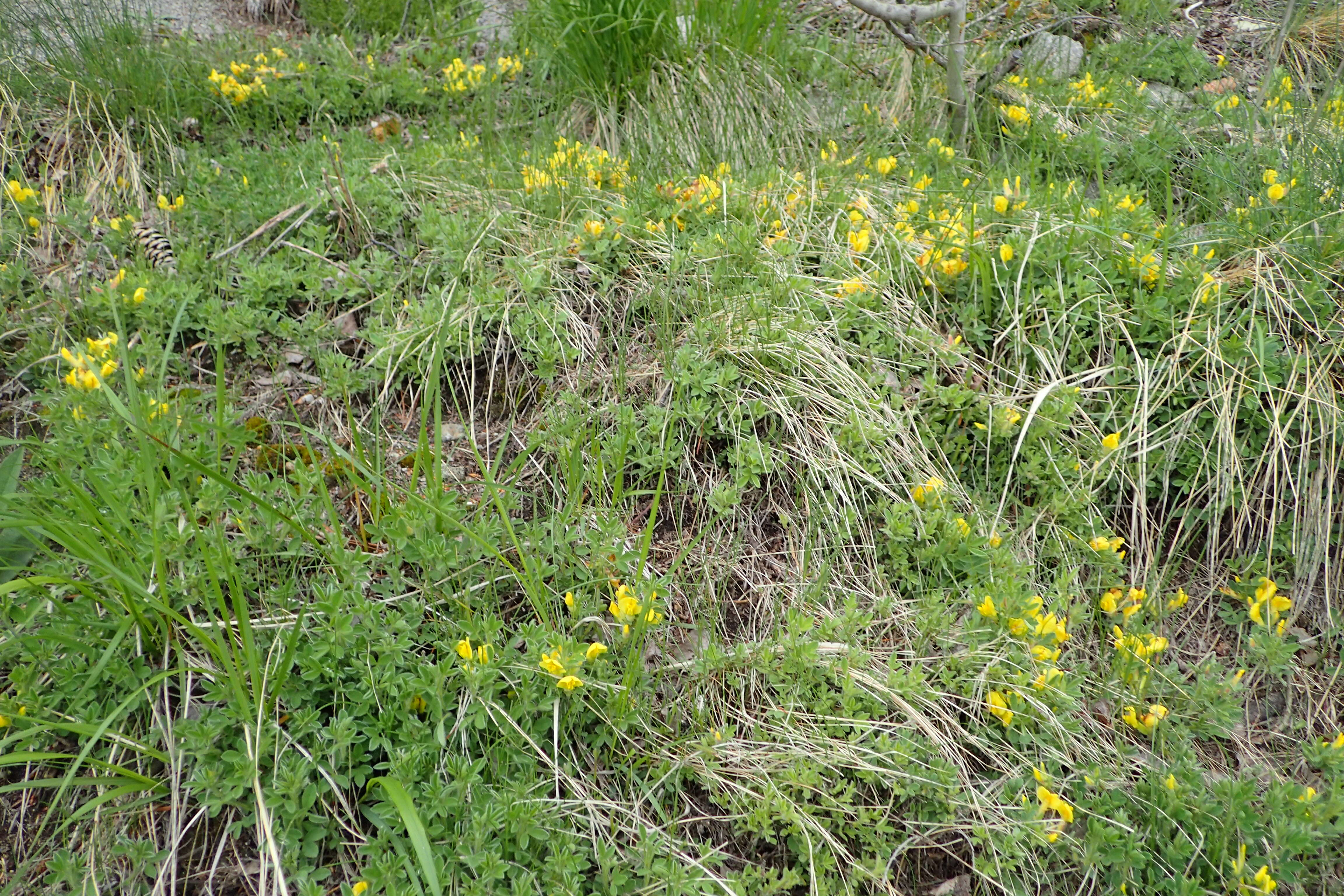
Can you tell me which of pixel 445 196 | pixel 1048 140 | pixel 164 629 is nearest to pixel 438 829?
pixel 164 629

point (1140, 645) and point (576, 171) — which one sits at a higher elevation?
point (576, 171)

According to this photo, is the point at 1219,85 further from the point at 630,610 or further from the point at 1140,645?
the point at 630,610

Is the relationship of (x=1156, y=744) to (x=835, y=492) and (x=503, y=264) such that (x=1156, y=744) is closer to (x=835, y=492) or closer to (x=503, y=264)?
(x=835, y=492)

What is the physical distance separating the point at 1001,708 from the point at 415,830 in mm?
1353

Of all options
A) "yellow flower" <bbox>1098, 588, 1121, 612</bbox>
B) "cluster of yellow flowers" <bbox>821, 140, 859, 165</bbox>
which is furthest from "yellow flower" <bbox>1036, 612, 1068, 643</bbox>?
"cluster of yellow flowers" <bbox>821, 140, 859, 165</bbox>

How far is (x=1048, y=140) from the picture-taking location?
4086 mm

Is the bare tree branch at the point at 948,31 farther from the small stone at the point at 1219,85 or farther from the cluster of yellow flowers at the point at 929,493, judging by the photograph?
the cluster of yellow flowers at the point at 929,493

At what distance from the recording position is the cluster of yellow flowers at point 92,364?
7.11 ft

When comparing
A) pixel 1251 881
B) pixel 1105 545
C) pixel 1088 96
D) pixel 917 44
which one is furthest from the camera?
pixel 1088 96

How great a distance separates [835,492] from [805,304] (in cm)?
76

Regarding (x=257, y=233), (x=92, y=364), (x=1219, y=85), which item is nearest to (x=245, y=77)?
(x=257, y=233)

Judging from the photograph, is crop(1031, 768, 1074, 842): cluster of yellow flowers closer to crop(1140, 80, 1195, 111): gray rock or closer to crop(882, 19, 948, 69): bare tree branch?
crop(882, 19, 948, 69): bare tree branch

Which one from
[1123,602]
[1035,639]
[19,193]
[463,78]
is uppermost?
[463,78]

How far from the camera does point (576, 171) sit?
353 cm
